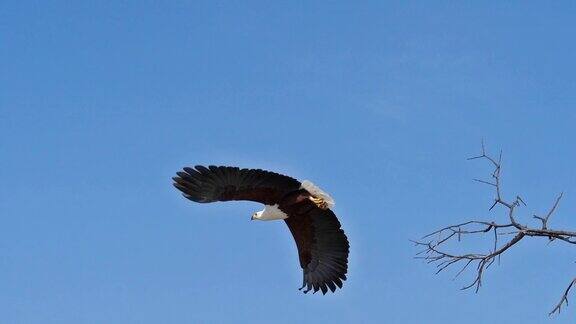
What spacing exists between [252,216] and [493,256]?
545cm

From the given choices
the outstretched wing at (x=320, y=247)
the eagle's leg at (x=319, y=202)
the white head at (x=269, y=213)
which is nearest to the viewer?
the eagle's leg at (x=319, y=202)

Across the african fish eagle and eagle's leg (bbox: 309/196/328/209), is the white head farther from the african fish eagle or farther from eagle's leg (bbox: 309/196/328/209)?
eagle's leg (bbox: 309/196/328/209)

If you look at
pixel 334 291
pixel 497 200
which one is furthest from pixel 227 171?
pixel 497 200

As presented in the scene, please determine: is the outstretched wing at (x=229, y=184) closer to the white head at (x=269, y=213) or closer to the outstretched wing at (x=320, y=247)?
the white head at (x=269, y=213)

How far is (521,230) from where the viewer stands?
6.75m

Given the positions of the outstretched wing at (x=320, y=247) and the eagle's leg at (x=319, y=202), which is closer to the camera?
the eagle's leg at (x=319, y=202)

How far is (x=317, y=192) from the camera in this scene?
11.7 metres

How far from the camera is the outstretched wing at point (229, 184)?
37.2 ft

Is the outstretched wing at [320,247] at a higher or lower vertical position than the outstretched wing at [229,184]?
higher

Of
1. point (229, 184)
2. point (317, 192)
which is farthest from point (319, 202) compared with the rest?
point (229, 184)

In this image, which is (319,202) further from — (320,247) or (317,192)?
(320,247)

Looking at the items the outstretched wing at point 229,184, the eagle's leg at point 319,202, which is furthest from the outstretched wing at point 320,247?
the outstretched wing at point 229,184

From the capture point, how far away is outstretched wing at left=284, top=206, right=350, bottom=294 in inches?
483

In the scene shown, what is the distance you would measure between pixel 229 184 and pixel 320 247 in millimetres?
1881
